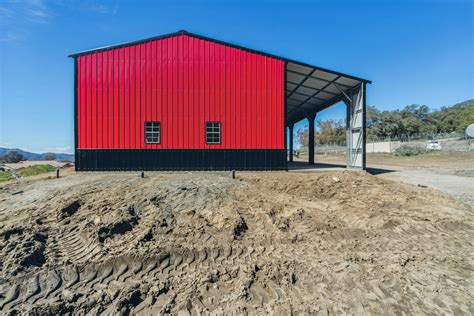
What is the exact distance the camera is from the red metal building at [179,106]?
43.3 feet

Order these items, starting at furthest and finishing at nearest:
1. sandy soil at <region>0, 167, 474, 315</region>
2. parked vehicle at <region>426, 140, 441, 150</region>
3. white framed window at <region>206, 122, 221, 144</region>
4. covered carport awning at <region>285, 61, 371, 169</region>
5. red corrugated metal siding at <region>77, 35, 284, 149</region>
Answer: parked vehicle at <region>426, 140, 441, 150</region>
covered carport awning at <region>285, 61, 371, 169</region>
white framed window at <region>206, 122, 221, 144</region>
red corrugated metal siding at <region>77, 35, 284, 149</region>
sandy soil at <region>0, 167, 474, 315</region>

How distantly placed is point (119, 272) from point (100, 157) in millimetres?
9691

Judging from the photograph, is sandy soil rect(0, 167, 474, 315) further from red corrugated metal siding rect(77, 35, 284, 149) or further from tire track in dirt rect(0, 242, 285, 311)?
red corrugated metal siding rect(77, 35, 284, 149)

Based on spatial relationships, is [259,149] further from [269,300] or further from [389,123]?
[389,123]

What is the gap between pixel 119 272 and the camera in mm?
5000

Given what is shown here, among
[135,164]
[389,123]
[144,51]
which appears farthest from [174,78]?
[389,123]

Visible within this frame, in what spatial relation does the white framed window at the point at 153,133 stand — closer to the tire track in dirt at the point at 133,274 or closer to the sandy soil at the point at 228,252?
the sandy soil at the point at 228,252

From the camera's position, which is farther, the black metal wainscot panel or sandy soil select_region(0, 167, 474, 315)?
the black metal wainscot panel

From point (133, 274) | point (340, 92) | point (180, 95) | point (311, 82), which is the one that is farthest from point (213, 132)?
point (133, 274)

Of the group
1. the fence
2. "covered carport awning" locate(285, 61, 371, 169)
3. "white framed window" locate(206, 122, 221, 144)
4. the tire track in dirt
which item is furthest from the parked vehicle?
the tire track in dirt

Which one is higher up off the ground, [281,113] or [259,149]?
[281,113]

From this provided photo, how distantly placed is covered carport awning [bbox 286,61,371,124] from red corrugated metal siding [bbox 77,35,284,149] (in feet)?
6.28

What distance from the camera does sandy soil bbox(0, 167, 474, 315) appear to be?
4.26m

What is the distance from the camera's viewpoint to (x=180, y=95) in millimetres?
13539
